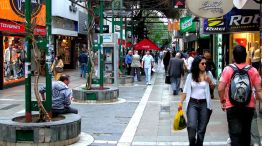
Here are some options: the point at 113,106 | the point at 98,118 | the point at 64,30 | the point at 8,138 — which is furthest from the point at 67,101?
the point at 64,30

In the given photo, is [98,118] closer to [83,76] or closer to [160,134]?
[160,134]

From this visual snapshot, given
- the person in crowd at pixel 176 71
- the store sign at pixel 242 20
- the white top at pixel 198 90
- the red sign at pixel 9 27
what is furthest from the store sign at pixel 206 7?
the red sign at pixel 9 27

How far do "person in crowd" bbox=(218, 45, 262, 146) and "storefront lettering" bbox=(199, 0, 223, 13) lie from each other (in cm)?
282

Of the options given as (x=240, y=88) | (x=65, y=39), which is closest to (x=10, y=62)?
(x=65, y=39)

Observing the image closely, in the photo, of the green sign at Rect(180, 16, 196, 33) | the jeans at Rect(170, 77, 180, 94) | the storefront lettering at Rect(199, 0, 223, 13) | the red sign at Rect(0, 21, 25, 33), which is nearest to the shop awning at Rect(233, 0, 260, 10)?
the storefront lettering at Rect(199, 0, 223, 13)

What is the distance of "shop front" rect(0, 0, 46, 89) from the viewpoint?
18969mm

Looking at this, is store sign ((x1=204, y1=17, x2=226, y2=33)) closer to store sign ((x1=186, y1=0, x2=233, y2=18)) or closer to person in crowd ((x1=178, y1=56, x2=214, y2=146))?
store sign ((x1=186, y1=0, x2=233, y2=18))

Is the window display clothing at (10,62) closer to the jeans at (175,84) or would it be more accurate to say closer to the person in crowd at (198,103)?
the jeans at (175,84)

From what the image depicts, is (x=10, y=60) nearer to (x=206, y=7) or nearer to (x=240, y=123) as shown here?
(x=206, y=7)

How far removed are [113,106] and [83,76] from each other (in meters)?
13.8

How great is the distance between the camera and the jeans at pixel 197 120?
7.25m

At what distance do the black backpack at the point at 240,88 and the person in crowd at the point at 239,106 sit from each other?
3 centimetres

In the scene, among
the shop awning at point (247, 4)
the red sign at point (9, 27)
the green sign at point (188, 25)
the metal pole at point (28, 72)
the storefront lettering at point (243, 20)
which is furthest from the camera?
the green sign at point (188, 25)

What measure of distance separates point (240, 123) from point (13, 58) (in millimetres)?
16362
